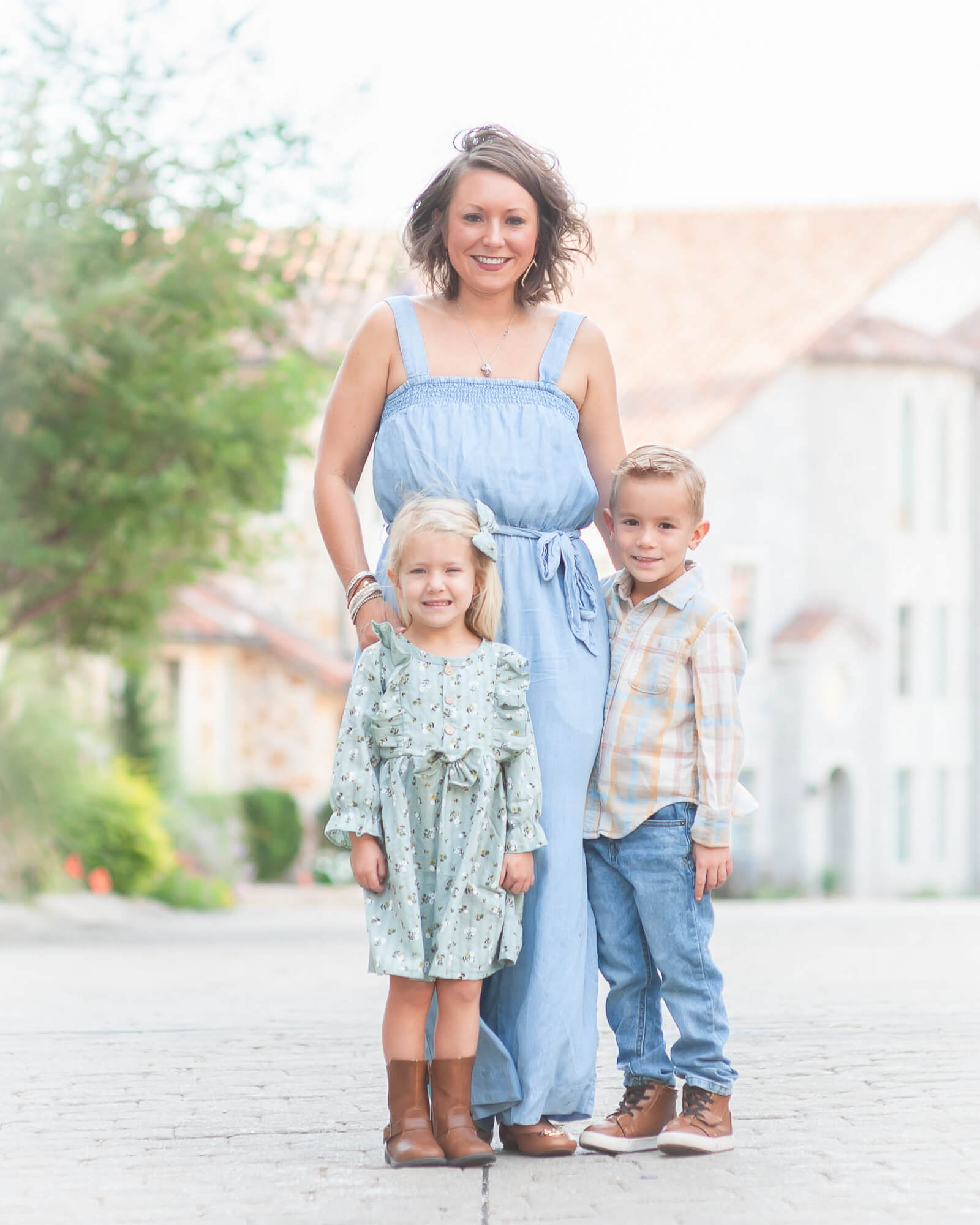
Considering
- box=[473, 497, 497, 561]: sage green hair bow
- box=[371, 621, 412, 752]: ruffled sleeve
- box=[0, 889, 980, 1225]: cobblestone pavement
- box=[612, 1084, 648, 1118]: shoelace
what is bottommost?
box=[0, 889, 980, 1225]: cobblestone pavement

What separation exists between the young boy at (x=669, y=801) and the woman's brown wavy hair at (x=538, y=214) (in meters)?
0.58

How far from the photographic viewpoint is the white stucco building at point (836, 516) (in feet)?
99.3

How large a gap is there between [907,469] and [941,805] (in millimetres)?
5915

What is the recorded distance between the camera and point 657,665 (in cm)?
430

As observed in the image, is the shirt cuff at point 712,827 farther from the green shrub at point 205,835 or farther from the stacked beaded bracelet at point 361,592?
the green shrub at point 205,835

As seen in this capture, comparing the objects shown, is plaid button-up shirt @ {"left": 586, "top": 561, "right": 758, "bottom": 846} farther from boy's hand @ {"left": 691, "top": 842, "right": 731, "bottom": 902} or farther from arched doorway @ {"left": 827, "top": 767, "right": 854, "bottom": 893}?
arched doorway @ {"left": 827, "top": 767, "right": 854, "bottom": 893}

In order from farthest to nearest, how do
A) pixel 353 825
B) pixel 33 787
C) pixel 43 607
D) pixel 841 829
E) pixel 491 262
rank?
pixel 841 829, pixel 33 787, pixel 43 607, pixel 491 262, pixel 353 825

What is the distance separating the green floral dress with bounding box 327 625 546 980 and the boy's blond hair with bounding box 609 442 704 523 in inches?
23.1

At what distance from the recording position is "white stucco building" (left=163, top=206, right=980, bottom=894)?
3027 cm

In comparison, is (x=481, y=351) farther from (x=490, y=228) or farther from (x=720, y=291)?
(x=720, y=291)

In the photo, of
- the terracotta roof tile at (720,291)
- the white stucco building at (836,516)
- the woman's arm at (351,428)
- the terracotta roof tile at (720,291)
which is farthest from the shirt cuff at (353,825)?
the terracotta roof tile at (720,291)

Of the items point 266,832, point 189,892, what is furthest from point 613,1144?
point 266,832

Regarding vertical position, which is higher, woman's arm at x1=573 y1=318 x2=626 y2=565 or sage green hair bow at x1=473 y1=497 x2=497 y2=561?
woman's arm at x1=573 y1=318 x2=626 y2=565

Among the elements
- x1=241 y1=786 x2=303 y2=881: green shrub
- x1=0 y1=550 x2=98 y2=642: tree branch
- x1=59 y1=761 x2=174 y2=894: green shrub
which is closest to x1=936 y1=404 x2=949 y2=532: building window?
x1=241 y1=786 x2=303 y2=881: green shrub
